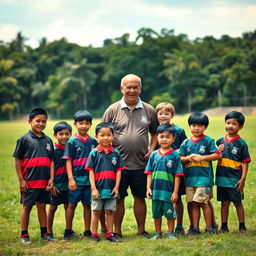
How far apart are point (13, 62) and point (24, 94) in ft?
24.0

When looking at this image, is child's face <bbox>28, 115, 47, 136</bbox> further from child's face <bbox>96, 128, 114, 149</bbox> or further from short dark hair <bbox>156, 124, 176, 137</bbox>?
short dark hair <bbox>156, 124, 176, 137</bbox>

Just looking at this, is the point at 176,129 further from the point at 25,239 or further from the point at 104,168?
the point at 25,239

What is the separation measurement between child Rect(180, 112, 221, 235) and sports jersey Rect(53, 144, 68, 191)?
1891mm

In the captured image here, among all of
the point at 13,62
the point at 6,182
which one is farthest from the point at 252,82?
the point at 6,182

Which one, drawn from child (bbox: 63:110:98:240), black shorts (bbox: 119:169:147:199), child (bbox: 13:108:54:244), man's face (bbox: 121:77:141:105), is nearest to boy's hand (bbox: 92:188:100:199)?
child (bbox: 63:110:98:240)

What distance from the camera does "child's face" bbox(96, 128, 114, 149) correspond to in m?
6.23

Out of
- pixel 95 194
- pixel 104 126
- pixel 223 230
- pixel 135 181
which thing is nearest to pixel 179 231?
pixel 223 230

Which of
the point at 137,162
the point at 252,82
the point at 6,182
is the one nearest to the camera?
the point at 137,162

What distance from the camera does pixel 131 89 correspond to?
6629 millimetres

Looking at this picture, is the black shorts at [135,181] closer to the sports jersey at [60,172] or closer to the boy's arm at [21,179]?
the sports jersey at [60,172]

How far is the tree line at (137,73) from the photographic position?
218 ft

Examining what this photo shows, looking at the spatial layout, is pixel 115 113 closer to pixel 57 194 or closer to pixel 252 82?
pixel 57 194

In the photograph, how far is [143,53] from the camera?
263 ft

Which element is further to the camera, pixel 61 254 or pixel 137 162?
pixel 137 162
